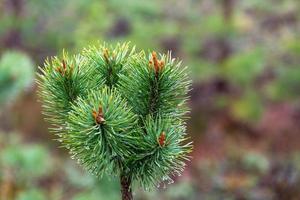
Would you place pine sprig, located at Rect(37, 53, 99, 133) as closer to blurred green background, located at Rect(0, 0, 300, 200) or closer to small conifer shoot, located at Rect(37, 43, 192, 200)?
small conifer shoot, located at Rect(37, 43, 192, 200)

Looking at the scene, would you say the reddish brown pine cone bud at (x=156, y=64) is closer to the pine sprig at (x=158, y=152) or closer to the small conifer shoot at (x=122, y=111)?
the small conifer shoot at (x=122, y=111)

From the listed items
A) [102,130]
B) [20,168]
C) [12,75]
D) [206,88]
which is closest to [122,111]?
[102,130]

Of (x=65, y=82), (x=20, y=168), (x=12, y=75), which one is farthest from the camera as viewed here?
(x=20, y=168)

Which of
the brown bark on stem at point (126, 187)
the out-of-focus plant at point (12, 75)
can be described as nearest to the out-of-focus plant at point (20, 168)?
the out-of-focus plant at point (12, 75)

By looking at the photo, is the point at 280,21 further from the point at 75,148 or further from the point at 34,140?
the point at 75,148

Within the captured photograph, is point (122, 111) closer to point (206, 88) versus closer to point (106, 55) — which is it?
point (106, 55)
